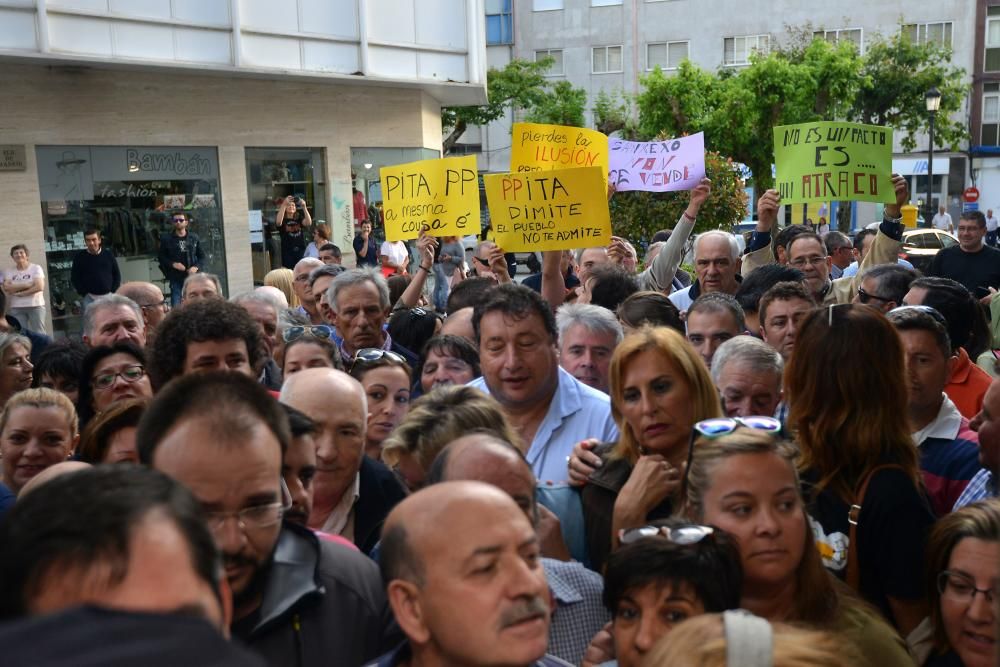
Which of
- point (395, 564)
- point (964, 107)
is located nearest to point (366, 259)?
point (395, 564)

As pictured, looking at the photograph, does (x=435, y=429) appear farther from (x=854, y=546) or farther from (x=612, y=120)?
(x=612, y=120)

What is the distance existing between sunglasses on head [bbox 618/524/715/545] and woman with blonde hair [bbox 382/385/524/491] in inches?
28.0

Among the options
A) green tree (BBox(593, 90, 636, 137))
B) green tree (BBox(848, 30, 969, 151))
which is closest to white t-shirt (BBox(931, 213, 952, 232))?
green tree (BBox(848, 30, 969, 151))

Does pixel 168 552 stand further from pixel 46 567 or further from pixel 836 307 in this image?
pixel 836 307

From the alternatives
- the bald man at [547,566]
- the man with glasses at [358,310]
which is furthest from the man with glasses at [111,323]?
the bald man at [547,566]

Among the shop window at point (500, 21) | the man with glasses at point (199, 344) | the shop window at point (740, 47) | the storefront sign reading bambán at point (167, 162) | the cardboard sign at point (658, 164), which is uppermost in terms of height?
the shop window at point (500, 21)

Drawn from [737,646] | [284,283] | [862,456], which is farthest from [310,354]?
[284,283]

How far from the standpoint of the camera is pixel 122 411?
3.46m

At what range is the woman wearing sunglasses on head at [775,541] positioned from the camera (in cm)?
255

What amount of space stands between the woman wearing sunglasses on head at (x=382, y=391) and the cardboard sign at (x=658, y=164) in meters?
5.74

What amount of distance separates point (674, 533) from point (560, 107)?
129ft

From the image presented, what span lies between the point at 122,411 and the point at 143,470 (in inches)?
92.5

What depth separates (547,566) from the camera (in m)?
2.72

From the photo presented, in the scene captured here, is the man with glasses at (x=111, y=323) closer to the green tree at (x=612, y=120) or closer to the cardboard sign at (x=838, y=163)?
the cardboard sign at (x=838, y=163)
